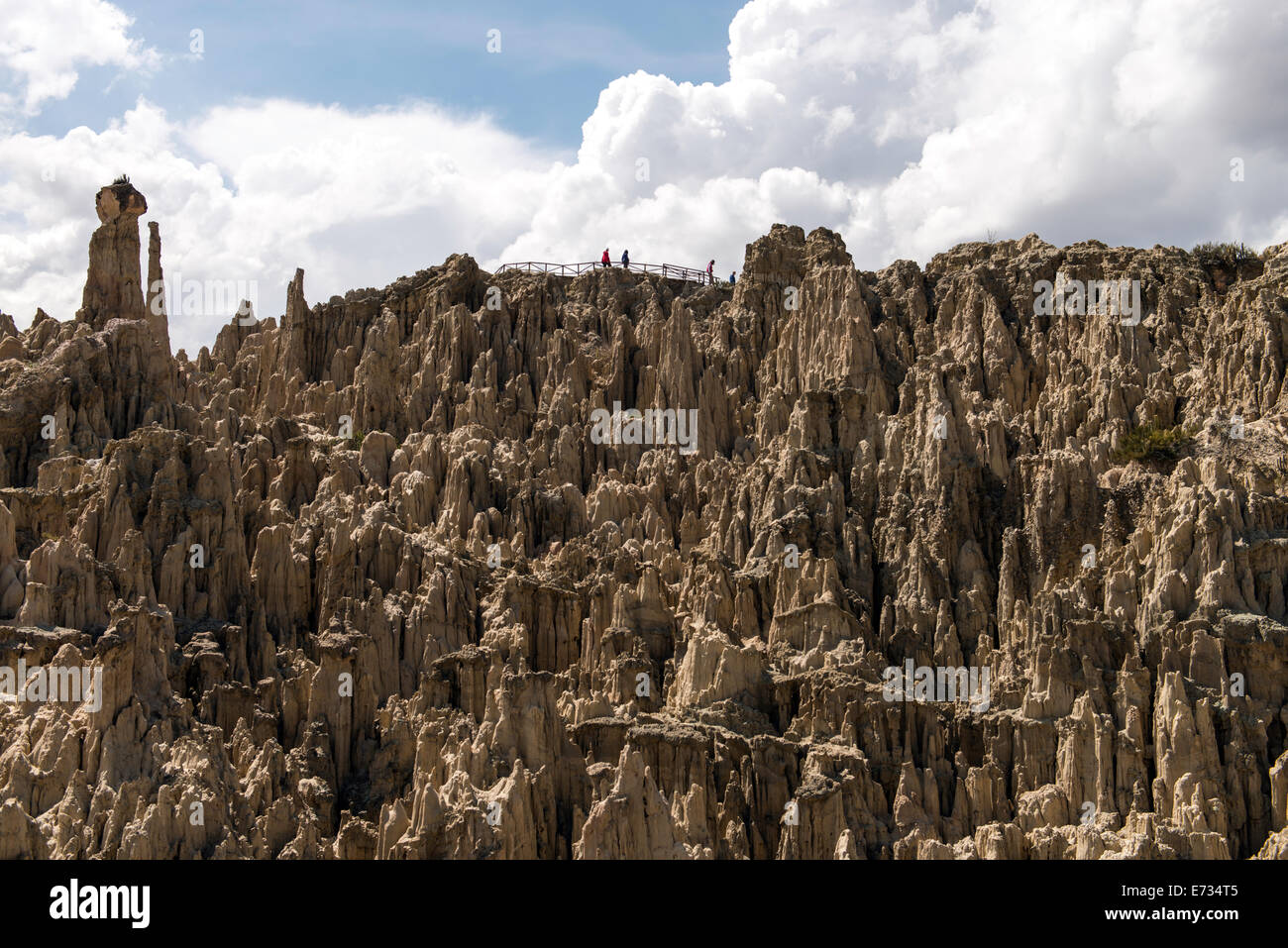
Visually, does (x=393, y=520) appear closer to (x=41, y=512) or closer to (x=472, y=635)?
(x=472, y=635)

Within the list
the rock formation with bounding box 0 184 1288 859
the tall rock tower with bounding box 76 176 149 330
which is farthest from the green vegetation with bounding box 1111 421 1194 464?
the tall rock tower with bounding box 76 176 149 330

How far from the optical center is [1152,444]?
200 feet

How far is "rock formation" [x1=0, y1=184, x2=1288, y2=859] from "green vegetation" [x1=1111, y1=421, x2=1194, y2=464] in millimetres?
A: 245

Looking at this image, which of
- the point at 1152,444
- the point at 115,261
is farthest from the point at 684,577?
the point at 115,261

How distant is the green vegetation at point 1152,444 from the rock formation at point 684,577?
0.80ft

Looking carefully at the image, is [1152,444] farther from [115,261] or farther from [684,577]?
[115,261]

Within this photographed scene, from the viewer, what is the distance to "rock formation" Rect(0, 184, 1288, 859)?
161ft

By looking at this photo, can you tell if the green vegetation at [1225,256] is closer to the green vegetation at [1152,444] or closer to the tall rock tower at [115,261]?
the green vegetation at [1152,444]

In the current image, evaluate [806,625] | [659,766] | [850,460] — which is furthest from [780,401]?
[659,766]

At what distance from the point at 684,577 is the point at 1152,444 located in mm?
17019

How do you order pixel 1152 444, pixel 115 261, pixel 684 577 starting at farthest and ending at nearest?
pixel 115 261, pixel 684 577, pixel 1152 444

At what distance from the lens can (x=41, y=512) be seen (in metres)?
60.9
